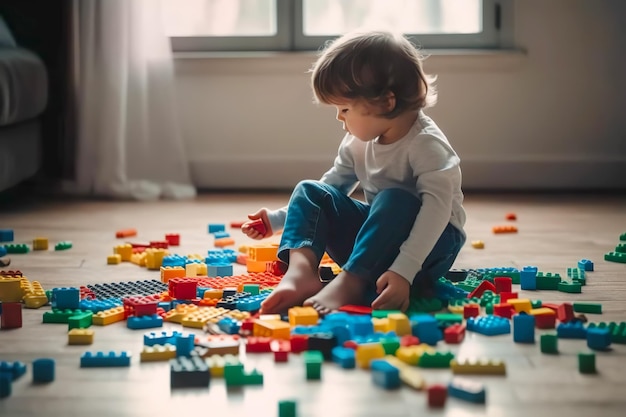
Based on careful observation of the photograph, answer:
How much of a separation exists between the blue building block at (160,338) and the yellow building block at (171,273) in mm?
448

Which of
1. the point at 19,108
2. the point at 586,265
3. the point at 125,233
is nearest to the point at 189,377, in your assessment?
the point at 586,265

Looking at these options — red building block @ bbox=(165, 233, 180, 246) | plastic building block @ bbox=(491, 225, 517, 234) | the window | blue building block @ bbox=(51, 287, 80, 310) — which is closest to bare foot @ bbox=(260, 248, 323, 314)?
blue building block @ bbox=(51, 287, 80, 310)

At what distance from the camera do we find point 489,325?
1.46 metres

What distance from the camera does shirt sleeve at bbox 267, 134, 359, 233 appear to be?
1815 millimetres

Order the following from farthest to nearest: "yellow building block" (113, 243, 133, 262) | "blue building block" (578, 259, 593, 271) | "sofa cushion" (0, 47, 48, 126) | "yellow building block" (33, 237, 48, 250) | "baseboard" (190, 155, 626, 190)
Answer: "baseboard" (190, 155, 626, 190), "sofa cushion" (0, 47, 48, 126), "yellow building block" (33, 237, 48, 250), "yellow building block" (113, 243, 133, 262), "blue building block" (578, 259, 593, 271)

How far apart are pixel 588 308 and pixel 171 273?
0.81 metres

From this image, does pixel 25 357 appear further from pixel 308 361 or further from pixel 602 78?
pixel 602 78

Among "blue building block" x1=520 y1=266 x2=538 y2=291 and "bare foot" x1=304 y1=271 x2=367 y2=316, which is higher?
"bare foot" x1=304 y1=271 x2=367 y2=316

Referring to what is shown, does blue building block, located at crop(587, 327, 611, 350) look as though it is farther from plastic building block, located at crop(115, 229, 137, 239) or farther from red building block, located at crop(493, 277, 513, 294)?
plastic building block, located at crop(115, 229, 137, 239)

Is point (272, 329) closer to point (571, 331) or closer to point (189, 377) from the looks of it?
point (189, 377)

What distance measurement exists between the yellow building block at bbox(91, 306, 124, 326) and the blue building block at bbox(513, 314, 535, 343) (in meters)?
0.66

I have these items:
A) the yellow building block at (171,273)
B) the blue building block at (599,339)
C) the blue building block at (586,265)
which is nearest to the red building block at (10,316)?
the yellow building block at (171,273)

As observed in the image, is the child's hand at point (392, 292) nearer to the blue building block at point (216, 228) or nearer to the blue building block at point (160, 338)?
the blue building block at point (160, 338)

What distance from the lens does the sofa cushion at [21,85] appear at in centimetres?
266
